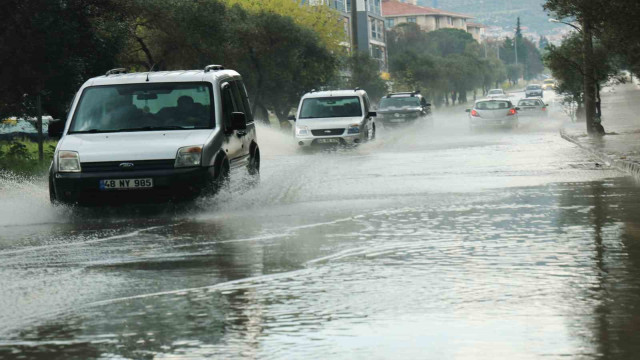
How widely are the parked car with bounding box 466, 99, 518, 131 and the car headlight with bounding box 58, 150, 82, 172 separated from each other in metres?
35.7

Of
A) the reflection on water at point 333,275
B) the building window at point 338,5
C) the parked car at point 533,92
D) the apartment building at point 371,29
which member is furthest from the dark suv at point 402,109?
the apartment building at point 371,29

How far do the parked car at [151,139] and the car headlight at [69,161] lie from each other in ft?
0.04

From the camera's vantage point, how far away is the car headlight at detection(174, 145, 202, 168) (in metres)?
16.1

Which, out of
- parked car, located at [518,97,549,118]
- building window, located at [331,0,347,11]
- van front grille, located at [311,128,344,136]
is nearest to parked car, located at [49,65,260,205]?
van front grille, located at [311,128,344,136]

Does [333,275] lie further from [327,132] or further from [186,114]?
[327,132]

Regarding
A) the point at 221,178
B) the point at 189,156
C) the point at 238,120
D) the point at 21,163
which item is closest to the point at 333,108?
the point at 21,163

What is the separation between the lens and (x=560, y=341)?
23.5ft

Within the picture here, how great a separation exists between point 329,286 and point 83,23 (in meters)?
21.6

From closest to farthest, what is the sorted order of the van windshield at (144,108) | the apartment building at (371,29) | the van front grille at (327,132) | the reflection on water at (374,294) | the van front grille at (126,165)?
the reflection on water at (374,294) → the van front grille at (126,165) → the van windshield at (144,108) → the van front grille at (327,132) → the apartment building at (371,29)

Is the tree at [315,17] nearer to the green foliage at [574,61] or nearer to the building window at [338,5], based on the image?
the green foliage at [574,61]

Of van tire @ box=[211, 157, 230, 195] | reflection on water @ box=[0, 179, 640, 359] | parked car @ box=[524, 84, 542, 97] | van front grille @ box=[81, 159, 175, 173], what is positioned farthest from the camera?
parked car @ box=[524, 84, 542, 97]

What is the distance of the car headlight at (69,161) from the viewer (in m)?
16.1

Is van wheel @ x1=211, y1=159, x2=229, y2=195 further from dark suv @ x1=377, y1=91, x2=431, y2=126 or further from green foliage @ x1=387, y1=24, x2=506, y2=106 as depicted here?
green foliage @ x1=387, y1=24, x2=506, y2=106

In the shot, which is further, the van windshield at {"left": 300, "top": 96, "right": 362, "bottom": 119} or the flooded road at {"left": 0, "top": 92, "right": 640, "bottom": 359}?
the van windshield at {"left": 300, "top": 96, "right": 362, "bottom": 119}
